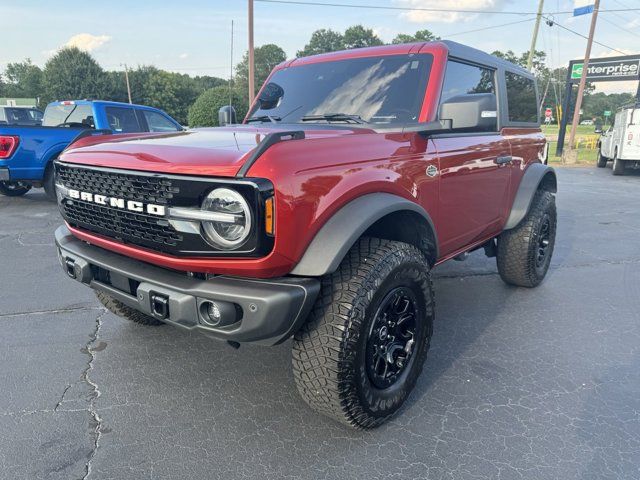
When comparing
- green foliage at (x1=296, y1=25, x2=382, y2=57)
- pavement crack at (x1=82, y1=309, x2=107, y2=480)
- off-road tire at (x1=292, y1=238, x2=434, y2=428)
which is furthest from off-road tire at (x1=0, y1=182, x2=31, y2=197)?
green foliage at (x1=296, y1=25, x2=382, y2=57)

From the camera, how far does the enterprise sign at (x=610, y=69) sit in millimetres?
22031

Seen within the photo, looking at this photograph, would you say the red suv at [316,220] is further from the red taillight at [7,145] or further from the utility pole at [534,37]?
the utility pole at [534,37]

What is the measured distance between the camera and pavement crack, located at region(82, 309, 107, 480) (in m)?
2.18

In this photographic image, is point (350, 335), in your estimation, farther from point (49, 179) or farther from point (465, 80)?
point (49, 179)

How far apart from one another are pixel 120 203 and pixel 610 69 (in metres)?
27.1

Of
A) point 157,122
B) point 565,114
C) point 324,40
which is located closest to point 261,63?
point 324,40

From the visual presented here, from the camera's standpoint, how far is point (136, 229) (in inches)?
86.7

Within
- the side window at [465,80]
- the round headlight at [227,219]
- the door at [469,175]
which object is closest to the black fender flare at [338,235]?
the round headlight at [227,219]

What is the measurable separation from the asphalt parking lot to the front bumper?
63cm

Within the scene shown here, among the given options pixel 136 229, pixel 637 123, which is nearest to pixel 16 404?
pixel 136 229

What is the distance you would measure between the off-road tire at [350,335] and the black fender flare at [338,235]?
0.16 metres

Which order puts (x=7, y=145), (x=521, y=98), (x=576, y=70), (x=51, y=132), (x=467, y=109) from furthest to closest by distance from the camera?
(x=576, y=70) → (x=51, y=132) → (x=7, y=145) → (x=521, y=98) → (x=467, y=109)

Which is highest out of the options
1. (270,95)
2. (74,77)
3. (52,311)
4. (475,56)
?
(74,77)

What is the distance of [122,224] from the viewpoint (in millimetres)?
2262
